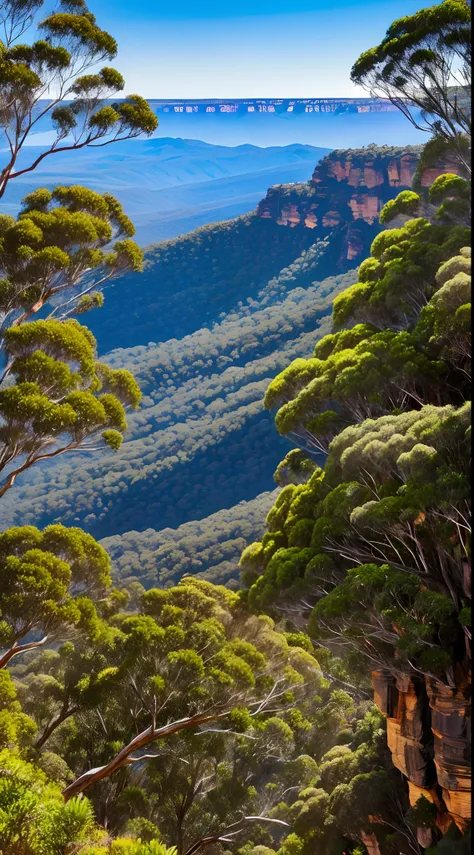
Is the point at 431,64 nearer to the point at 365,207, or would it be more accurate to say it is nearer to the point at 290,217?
the point at 365,207

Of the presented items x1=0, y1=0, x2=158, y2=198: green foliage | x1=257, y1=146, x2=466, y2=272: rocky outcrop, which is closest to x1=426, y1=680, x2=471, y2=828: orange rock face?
x1=0, y1=0, x2=158, y2=198: green foliage

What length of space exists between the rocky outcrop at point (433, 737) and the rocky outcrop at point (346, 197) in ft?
207

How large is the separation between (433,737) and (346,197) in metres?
74.2

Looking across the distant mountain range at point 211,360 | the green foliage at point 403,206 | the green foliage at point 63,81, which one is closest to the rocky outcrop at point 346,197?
the distant mountain range at point 211,360

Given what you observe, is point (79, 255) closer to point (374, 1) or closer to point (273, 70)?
point (273, 70)

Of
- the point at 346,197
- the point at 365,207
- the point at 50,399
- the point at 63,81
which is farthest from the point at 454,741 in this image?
the point at 346,197

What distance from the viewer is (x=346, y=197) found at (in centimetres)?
8119

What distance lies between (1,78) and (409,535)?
25.6ft

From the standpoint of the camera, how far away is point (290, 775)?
20.3 m

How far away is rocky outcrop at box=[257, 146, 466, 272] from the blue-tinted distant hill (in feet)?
95.8

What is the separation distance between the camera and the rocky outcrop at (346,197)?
2923 inches

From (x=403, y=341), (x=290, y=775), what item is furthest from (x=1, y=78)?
(x=290, y=775)

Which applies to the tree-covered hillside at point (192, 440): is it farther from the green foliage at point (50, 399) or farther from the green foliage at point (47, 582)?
the green foliage at point (47, 582)

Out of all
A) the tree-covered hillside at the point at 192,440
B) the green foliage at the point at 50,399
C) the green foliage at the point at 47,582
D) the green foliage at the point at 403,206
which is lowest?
the tree-covered hillside at the point at 192,440
